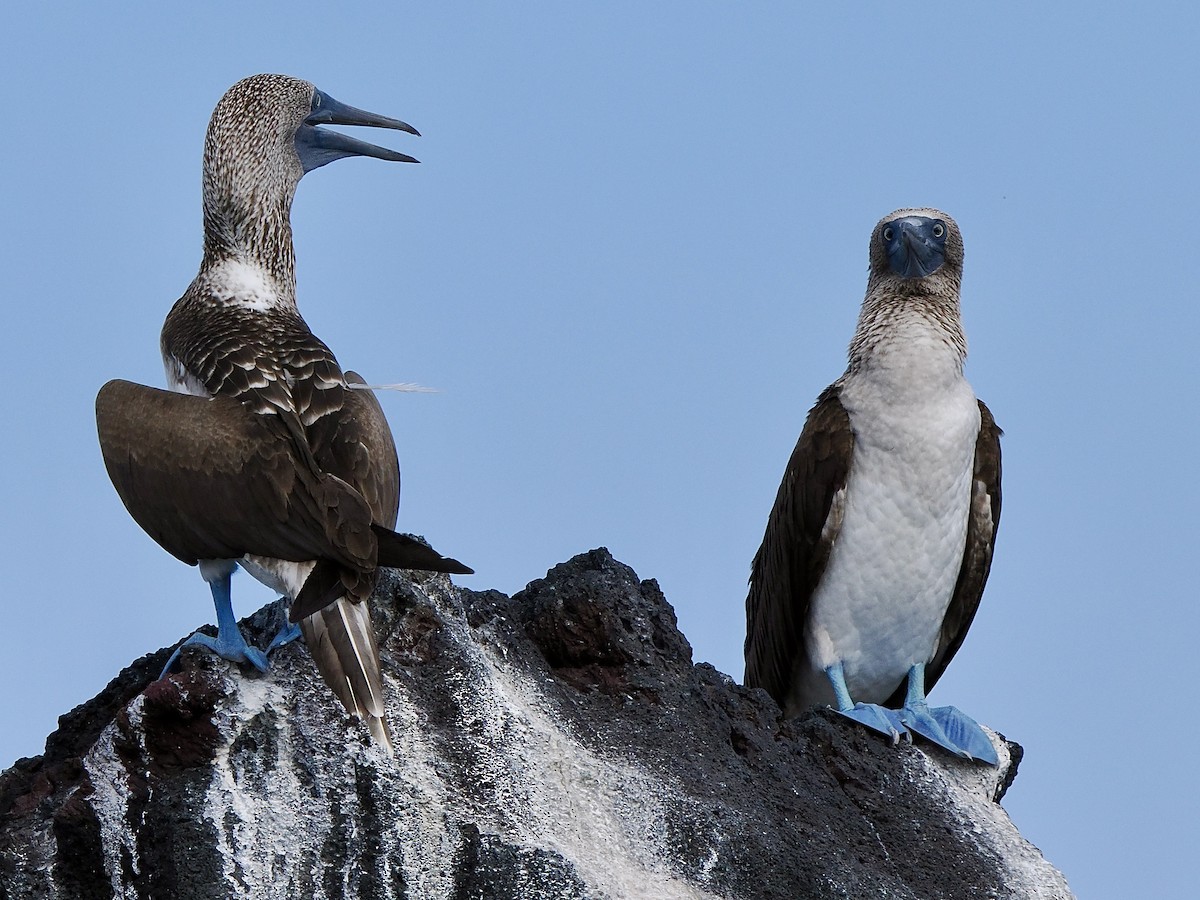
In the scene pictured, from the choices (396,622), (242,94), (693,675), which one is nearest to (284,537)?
(396,622)

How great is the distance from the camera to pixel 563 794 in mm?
5465

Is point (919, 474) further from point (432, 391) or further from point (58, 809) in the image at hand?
point (58, 809)

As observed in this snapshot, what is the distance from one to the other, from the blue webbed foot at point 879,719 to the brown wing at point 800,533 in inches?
29.4

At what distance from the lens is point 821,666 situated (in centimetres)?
791

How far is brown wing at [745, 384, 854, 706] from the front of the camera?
7.74m

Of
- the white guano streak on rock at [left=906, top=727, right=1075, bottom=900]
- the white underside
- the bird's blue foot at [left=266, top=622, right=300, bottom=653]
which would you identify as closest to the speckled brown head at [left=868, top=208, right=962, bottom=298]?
the white underside

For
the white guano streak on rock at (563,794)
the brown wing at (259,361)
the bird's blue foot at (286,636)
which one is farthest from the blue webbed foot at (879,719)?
the brown wing at (259,361)

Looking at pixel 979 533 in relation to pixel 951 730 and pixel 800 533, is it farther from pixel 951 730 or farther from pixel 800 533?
pixel 951 730

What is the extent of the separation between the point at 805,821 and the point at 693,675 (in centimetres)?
65

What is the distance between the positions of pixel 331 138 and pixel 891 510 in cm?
314

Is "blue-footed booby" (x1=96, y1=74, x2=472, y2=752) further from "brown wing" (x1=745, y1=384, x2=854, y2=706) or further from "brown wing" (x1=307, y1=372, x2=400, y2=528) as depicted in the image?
"brown wing" (x1=745, y1=384, x2=854, y2=706)

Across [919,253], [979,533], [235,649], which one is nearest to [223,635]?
[235,649]

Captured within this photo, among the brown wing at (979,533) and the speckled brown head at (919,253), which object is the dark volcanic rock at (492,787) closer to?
the brown wing at (979,533)

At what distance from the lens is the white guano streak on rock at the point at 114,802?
5305mm
